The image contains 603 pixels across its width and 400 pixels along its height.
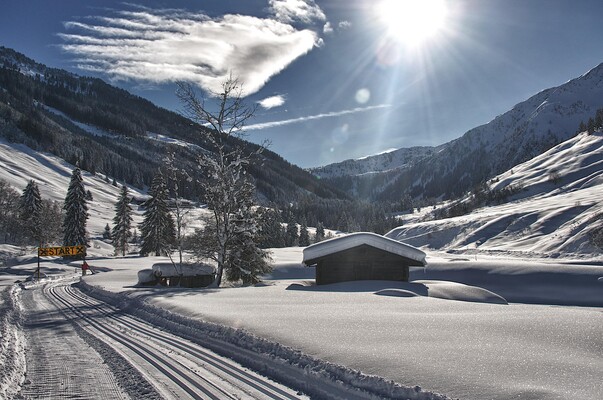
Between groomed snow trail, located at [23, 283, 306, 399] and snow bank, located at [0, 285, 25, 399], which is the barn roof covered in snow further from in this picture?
snow bank, located at [0, 285, 25, 399]

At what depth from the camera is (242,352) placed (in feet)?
26.9

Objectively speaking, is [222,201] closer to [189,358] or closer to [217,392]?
[189,358]

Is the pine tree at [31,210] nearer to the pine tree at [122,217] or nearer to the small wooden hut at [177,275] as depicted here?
the pine tree at [122,217]

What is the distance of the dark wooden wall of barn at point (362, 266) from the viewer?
2333 centimetres

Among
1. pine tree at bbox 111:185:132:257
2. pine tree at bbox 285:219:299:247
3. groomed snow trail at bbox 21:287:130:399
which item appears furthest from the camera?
pine tree at bbox 285:219:299:247

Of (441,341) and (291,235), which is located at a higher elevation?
(291,235)

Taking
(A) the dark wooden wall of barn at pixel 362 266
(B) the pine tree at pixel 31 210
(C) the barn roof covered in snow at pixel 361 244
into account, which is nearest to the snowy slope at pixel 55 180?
(B) the pine tree at pixel 31 210

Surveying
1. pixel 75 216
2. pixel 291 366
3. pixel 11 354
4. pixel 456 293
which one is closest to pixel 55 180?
pixel 75 216

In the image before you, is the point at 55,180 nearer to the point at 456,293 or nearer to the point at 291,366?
the point at 456,293

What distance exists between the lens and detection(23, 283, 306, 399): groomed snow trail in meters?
6.10

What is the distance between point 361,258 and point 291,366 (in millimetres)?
17004

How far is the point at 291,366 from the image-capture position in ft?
23.1

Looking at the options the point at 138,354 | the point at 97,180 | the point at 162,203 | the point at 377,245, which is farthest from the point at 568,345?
the point at 97,180

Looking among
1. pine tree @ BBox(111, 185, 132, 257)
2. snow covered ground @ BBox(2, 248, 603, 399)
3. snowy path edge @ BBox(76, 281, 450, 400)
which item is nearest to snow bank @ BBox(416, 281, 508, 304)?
snow covered ground @ BBox(2, 248, 603, 399)
